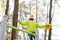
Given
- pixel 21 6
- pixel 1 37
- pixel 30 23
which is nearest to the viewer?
pixel 1 37

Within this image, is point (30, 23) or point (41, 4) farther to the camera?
point (41, 4)

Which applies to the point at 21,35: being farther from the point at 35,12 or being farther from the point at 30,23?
the point at 30,23

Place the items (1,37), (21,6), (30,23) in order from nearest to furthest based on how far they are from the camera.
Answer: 1. (1,37)
2. (30,23)
3. (21,6)

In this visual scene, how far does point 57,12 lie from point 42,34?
1.66m

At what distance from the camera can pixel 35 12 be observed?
12.7 m

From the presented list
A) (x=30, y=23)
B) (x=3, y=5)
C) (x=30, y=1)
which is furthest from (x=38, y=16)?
(x=30, y=23)

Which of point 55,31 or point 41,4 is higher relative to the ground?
point 41,4

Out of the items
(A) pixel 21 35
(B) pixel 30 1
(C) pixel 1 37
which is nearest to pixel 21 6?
(B) pixel 30 1

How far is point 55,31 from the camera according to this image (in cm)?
1262

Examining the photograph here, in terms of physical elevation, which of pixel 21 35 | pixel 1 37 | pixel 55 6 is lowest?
pixel 21 35

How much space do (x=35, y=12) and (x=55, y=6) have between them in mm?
1301

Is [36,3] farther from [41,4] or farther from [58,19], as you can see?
[58,19]

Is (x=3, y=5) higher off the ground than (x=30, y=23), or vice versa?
(x=3, y=5)

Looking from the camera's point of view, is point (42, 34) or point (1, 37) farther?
point (42, 34)
